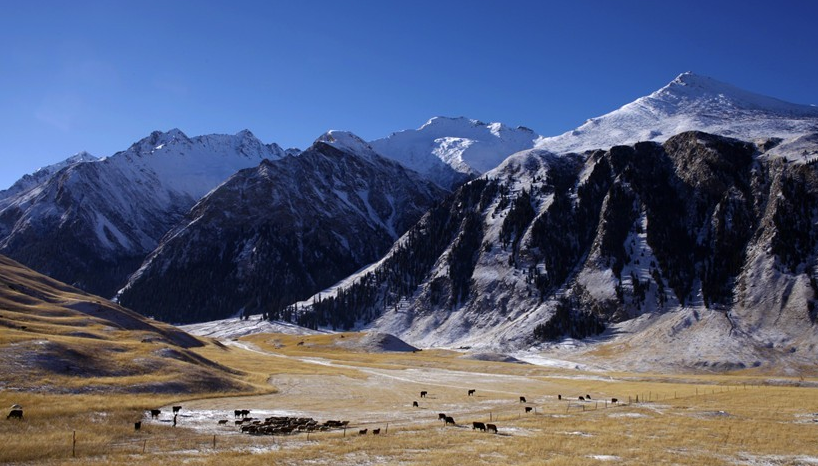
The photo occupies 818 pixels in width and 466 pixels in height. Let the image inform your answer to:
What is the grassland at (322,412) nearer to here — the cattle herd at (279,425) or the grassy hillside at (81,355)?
the grassy hillside at (81,355)

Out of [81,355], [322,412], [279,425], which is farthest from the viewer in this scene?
[81,355]

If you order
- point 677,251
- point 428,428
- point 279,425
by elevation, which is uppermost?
point 677,251

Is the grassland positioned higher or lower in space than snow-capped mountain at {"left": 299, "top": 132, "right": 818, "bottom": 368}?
lower

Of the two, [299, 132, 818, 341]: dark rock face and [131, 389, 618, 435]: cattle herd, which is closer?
[131, 389, 618, 435]: cattle herd

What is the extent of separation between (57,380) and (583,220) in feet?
583

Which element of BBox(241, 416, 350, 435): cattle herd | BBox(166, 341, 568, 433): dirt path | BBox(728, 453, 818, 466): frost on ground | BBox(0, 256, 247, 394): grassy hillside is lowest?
BBox(166, 341, 568, 433): dirt path

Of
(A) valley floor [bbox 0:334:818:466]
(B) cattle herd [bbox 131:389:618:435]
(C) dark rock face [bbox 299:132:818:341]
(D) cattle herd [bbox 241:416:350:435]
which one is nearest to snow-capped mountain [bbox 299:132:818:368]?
(C) dark rock face [bbox 299:132:818:341]

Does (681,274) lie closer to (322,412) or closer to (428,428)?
(322,412)

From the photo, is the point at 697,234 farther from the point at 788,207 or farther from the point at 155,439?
the point at 155,439

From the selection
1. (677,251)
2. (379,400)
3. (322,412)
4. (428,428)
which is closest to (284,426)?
(322,412)

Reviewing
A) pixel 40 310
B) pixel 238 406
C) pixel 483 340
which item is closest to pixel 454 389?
pixel 238 406

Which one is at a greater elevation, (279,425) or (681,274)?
(681,274)

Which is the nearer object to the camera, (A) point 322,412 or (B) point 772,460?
(B) point 772,460

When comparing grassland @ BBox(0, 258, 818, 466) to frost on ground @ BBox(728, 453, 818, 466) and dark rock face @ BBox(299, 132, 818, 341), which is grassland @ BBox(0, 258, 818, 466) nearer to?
frost on ground @ BBox(728, 453, 818, 466)
